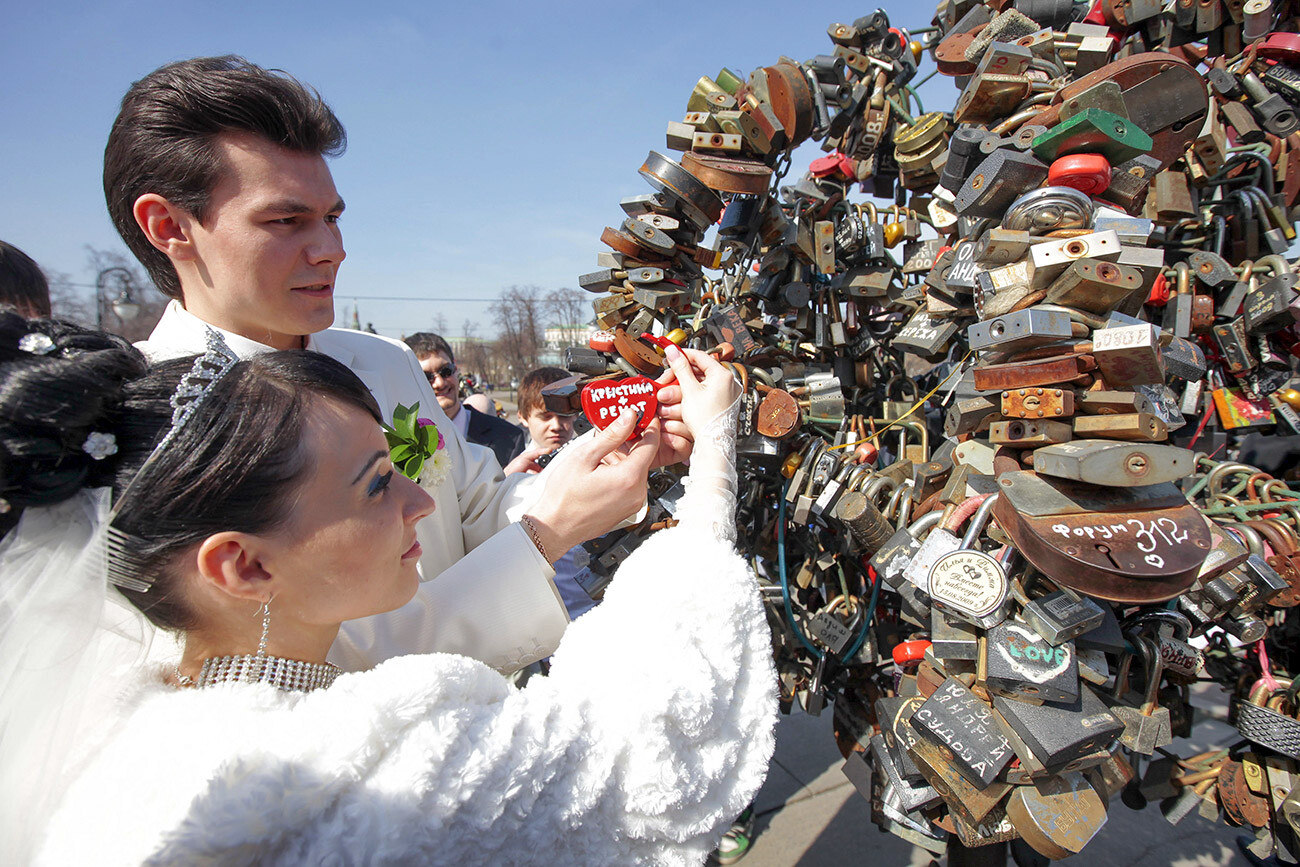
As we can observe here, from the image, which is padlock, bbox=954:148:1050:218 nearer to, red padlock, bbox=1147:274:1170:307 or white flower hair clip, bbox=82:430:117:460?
red padlock, bbox=1147:274:1170:307

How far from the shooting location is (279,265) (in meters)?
1.27

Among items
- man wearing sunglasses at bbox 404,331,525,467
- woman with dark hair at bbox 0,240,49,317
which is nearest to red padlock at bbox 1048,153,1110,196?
woman with dark hair at bbox 0,240,49,317

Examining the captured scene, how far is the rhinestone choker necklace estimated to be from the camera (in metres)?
0.90

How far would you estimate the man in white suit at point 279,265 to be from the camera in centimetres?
122

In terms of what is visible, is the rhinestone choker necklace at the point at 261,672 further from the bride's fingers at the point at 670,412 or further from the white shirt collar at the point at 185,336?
the bride's fingers at the point at 670,412

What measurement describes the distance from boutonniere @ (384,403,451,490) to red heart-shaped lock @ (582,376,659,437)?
0.36 meters

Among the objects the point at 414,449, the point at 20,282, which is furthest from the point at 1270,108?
the point at 20,282

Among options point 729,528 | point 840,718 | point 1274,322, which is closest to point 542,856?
point 729,528

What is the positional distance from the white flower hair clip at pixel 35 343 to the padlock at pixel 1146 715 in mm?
1878

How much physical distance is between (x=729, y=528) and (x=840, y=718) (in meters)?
1.22

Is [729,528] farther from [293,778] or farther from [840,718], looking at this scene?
[840,718]

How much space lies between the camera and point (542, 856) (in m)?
Result: 0.85

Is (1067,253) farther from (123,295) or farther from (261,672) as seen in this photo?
(123,295)

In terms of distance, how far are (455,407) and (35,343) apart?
3.60 m
